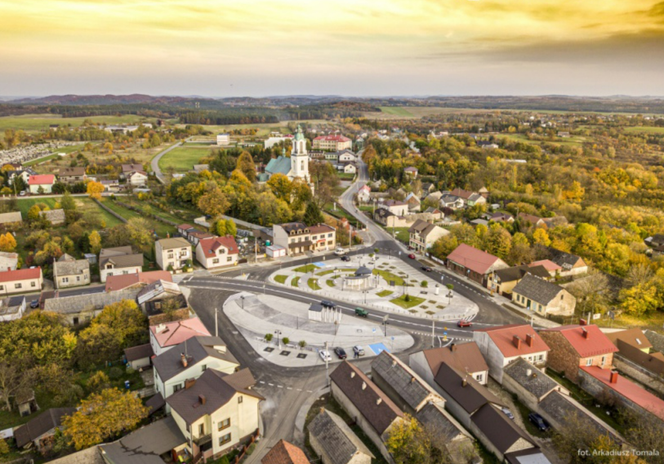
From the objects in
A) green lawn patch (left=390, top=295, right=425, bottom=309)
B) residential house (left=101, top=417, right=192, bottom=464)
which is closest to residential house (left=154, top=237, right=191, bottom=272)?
green lawn patch (left=390, top=295, right=425, bottom=309)

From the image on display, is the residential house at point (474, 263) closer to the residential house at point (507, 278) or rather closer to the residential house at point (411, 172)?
the residential house at point (507, 278)

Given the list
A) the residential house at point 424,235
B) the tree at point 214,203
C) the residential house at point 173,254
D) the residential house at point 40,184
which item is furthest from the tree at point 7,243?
the residential house at point 424,235

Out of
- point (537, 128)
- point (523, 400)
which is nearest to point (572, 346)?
point (523, 400)

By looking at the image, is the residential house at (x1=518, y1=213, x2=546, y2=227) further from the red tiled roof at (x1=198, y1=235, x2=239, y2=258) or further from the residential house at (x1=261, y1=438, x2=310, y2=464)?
the residential house at (x1=261, y1=438, x2=310, y2=464)

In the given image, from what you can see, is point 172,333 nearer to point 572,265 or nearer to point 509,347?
point 509,347

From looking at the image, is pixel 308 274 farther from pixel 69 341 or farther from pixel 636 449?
pixel 636 449
